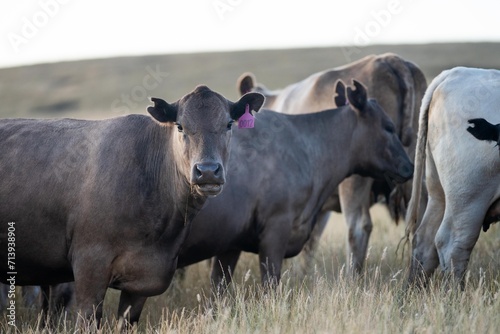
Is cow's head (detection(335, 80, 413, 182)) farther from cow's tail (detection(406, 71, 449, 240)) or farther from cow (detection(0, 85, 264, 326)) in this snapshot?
cow (detection(0, 85, 264, 326))

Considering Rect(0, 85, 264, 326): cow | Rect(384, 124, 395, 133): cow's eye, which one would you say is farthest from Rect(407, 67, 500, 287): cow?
Rect(0, 85, 264, 326): cow

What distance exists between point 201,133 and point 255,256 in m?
4.18

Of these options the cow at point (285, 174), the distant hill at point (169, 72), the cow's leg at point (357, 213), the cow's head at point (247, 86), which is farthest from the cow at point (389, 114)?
the distant hill at point (169, 72)

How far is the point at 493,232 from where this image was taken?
1063 centimetres

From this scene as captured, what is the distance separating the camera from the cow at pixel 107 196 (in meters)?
5.96

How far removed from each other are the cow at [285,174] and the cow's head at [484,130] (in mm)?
2203

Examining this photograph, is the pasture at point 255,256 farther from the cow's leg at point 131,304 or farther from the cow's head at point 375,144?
the cow's head at point 375,144

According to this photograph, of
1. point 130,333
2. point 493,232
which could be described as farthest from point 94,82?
point 130,333

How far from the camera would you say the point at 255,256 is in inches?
394

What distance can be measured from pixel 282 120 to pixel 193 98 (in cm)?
240

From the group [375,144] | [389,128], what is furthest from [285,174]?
[389,128]

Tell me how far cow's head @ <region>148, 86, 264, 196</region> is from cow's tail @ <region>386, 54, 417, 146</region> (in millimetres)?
3801

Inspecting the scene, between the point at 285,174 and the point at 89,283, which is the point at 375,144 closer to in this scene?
the point at 285,174

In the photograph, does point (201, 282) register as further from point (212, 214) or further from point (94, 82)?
point (94, 82)
